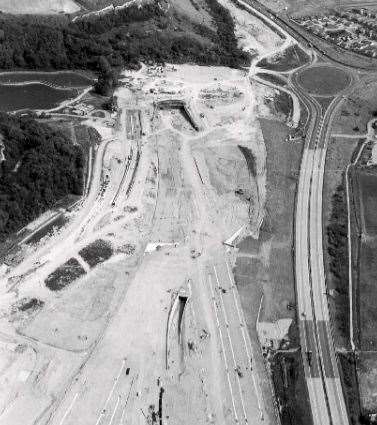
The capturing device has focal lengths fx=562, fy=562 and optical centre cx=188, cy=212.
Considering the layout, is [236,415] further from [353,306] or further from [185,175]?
[185,175]

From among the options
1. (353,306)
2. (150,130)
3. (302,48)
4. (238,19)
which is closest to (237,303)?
(353,306)

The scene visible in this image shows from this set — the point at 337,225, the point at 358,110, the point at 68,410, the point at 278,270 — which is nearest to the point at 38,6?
the point at 358,110

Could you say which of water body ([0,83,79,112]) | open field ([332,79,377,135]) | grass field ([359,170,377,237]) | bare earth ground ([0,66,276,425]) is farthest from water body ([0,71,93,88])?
grass field ([359,170,377,237])

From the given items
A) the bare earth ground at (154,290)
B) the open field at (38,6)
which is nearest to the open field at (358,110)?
the bare earth ground at (154,290)

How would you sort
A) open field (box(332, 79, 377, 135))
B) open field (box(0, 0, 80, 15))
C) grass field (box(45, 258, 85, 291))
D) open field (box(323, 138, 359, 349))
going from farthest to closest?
open field (box(0, 0, 80, 15)), open field (box(332, 79, 377, 135)), grass field (box(45, 258, 85, 291)), open field (box(323, 138, 359, 349))

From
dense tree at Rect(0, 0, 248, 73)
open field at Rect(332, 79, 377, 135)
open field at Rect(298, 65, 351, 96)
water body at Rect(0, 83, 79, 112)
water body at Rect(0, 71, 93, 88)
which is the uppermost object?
dense tree at Rect(0, 0, 248, 73)

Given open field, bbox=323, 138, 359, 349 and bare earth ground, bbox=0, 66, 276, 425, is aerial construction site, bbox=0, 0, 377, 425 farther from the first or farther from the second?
open field, bbox=323, 138, 359, 349
